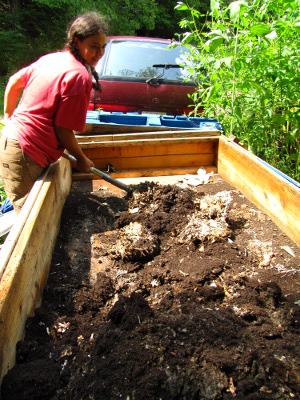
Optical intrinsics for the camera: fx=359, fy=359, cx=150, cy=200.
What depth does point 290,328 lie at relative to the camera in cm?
181

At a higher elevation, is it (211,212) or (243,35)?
(243,35)

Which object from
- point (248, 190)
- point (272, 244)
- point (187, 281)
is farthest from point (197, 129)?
point (187, 281)

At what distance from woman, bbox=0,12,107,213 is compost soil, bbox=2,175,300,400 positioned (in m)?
0.54

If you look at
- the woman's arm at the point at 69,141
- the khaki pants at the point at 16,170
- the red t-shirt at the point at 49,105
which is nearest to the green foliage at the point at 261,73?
the red t-shirt at the point at 49,105

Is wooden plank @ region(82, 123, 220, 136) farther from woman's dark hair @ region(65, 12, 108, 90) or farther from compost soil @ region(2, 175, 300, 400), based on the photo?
woman's dark hair @ region(65, 12, 108, 90)

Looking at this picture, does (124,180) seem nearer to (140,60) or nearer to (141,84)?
(141,84)

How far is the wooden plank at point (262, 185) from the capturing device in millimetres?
2540

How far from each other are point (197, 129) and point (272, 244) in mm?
1790

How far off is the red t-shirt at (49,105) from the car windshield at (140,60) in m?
2.67

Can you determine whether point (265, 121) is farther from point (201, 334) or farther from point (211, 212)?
point (201, 334)

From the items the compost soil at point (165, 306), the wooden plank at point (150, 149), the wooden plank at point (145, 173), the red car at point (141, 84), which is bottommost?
the wooden plank at point (145, 173)

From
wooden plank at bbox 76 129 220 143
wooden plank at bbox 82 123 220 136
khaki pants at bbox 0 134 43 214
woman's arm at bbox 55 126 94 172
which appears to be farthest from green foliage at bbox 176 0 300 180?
khaki pants at bbox 0 134 43 214

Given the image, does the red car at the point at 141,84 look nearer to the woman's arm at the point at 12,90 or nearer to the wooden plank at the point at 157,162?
the wooden plank at the point at 157,162

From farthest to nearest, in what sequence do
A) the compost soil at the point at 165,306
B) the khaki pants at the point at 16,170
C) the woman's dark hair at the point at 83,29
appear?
→ the khaki pants at the point at 16,170 → the woman's dark hair at the point at 83,29 → the compost soil at the point at 165,306
